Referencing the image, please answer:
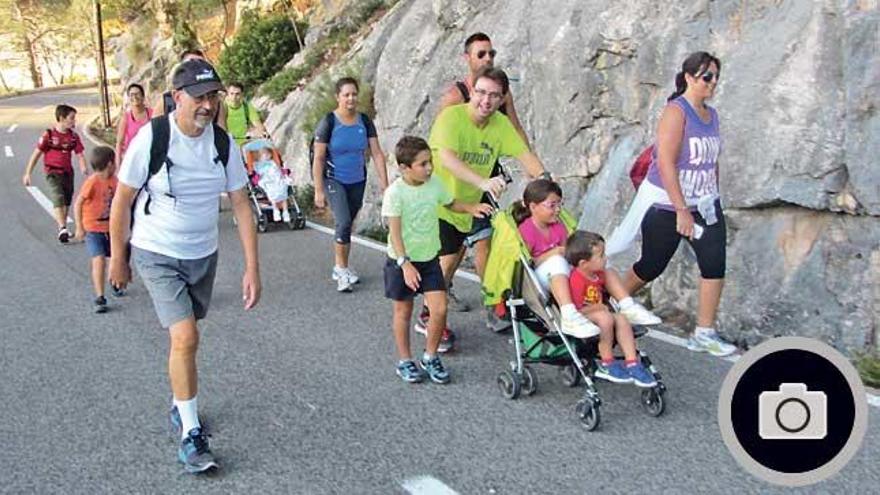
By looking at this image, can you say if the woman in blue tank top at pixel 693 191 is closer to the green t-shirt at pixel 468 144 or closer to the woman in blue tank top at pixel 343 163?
the green t-shirt at pixel 468 144

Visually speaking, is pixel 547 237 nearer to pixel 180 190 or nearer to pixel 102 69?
pixel 180 190

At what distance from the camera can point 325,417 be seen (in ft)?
17.4

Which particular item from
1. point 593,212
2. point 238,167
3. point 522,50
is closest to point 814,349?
point 238,167

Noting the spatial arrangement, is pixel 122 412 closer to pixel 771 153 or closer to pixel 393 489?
pixel 393 489

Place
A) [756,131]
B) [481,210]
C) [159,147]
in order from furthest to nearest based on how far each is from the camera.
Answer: [756,131] → [481,210] → [159,147]

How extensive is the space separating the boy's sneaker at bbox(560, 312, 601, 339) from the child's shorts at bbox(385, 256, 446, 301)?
94 centimetres

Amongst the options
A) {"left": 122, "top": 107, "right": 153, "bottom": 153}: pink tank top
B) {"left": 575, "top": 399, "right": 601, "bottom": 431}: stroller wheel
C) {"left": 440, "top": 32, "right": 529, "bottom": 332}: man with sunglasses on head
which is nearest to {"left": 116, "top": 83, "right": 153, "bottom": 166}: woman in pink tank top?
{"left": 122, "top": 107, "right": 153, "bottom": 153}: pink tank top

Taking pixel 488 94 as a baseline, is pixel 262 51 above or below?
below

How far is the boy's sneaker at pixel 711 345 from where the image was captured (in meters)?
6.14

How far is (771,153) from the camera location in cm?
675

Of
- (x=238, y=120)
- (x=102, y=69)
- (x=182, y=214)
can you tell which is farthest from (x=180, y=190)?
(x=102, y=69)

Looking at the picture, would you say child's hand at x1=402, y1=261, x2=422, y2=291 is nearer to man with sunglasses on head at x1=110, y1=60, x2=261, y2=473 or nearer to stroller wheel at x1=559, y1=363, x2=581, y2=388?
man with sunglasses on head at x1=110, y1=60, x2=261, y2=473

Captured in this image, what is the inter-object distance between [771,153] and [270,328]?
3981 millimetres

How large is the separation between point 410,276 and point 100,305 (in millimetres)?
3661
